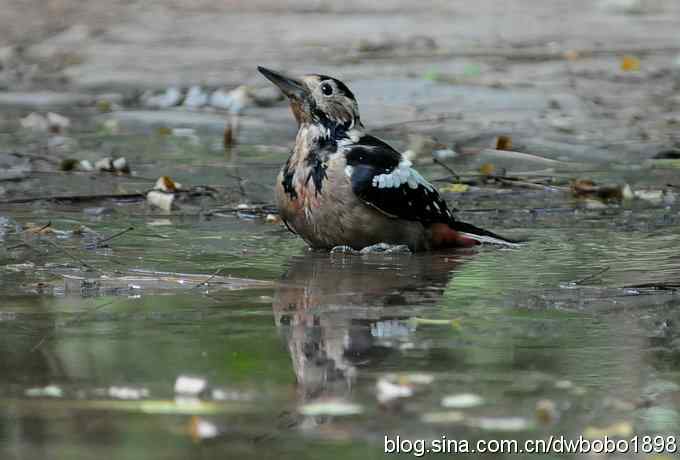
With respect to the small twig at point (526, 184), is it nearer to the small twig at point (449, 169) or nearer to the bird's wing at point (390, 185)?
the small twig at point (449, 169)

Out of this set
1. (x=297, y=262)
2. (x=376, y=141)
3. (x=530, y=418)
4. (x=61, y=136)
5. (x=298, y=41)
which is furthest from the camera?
(x=298, y=41)

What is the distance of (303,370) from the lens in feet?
14.6

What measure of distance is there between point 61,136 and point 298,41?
5.23 m

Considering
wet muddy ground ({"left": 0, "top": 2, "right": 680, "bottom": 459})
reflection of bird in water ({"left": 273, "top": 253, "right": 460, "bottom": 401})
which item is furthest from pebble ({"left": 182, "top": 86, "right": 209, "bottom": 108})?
reflection of bird in water ({"left": 273, "top": 253, "right": 460, "bottom": 401})

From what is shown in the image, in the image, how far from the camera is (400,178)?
23.3 ft

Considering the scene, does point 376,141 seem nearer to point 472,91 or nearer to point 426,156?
point 426,156

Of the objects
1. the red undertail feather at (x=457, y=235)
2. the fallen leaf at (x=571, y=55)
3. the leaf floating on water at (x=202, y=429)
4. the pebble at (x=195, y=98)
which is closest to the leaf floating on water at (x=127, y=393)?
the leaf floating on water at (x=202, y=429)

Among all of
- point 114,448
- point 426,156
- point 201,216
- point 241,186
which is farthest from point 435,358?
point 426,156

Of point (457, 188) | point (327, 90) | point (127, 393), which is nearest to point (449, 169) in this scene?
point (457, 188)

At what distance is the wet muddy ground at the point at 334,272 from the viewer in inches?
156

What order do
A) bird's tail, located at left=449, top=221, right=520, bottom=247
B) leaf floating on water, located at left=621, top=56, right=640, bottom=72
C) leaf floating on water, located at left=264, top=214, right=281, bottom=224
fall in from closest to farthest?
bird's tail, located at left=449, top=221, right=520, bottom=247
leaf floating on water, located at left=264, top=214, right=281, bottom=224
leaf floating on water, located at left=621, top=56, right=640, bottom=72

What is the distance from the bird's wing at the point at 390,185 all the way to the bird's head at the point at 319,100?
0.56ft

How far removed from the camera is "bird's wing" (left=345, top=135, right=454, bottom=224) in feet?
22.8

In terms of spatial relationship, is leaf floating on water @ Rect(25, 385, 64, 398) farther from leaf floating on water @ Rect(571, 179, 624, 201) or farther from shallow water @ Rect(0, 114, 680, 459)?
leaf floating on water @ Rect(571, 179, 624, 201)
